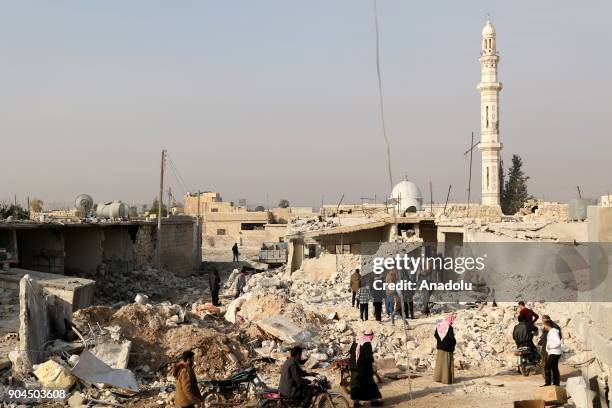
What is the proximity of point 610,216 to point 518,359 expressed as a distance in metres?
5.98

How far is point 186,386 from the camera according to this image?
303 inches

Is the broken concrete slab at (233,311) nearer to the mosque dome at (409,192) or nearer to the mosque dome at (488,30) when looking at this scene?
the mosque dome at (409,192)

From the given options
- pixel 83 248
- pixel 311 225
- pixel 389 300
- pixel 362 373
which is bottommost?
pixel 362 373

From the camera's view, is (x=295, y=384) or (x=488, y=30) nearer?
(x=295, y=384)

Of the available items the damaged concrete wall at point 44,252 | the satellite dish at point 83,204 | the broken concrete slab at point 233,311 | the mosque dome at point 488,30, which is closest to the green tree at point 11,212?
the satellite dish at point 83,204

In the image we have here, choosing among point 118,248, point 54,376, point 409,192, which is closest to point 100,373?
point 54,376

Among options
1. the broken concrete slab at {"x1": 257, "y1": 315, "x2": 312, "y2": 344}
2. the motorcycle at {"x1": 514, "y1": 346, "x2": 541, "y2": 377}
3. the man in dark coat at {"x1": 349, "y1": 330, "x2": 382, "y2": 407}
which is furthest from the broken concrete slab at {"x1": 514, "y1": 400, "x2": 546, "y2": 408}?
the broken concrete slab at {"x1": 257, "y1": 315, "x2": 312, "y2": 344}

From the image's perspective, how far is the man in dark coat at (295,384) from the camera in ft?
25.7

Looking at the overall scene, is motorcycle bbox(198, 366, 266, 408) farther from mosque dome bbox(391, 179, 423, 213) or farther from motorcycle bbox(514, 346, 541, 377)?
mosque dome bbox(391, 179, 423, 213)

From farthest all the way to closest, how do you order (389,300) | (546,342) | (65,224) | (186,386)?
(65,224) → (389,300) → (546,342) → (186,386)

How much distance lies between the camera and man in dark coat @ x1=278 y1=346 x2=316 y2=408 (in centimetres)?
784

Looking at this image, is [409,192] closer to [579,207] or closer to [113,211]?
[113,211]

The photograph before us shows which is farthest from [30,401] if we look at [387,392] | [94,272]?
[94,272]

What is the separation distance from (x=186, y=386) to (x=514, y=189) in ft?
155
